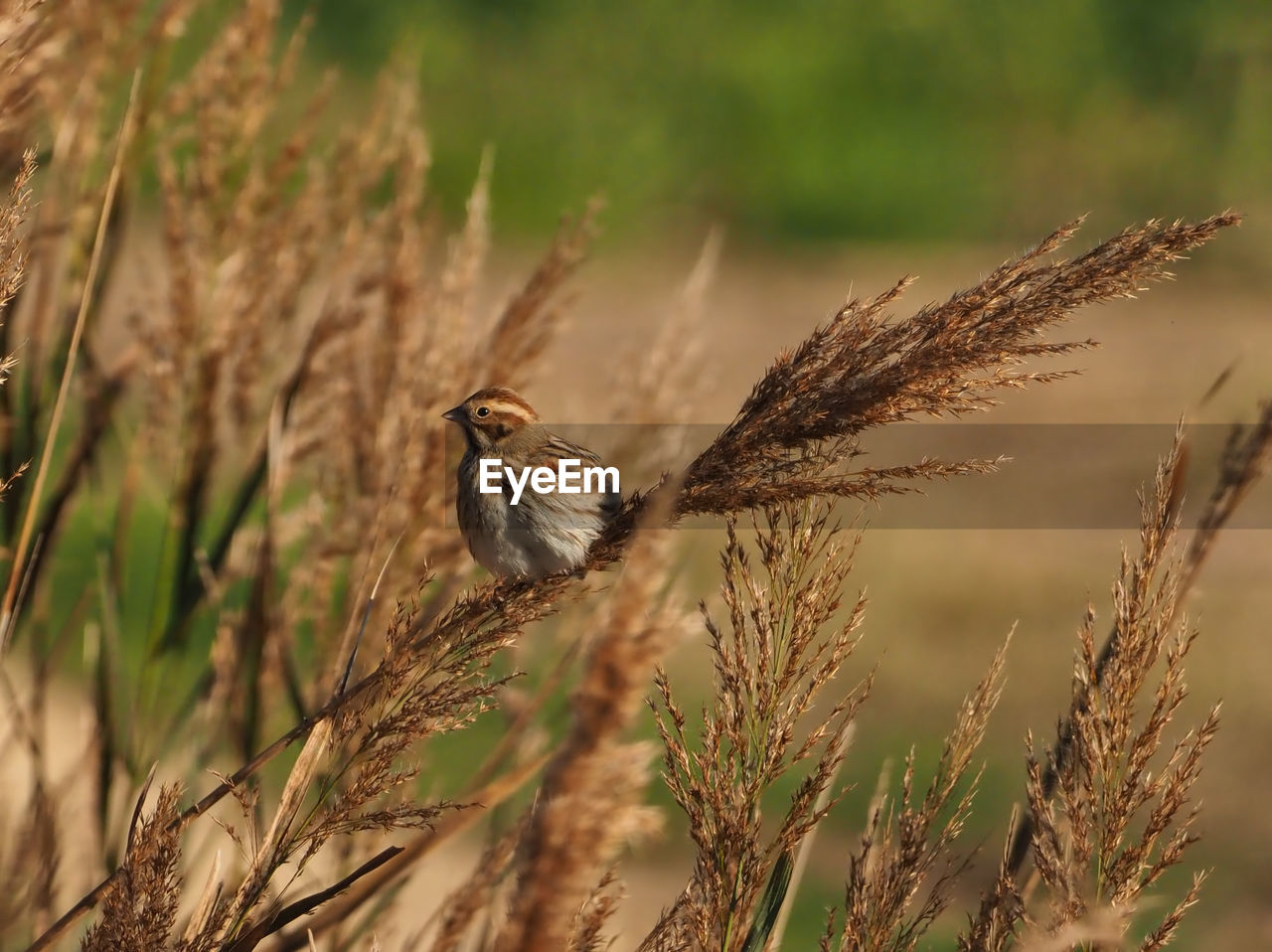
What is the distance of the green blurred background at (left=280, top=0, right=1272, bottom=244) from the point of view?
9.89m

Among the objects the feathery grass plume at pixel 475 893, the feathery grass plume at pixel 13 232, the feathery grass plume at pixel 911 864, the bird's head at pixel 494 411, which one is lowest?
the feathery grass plume at pixel 475 893

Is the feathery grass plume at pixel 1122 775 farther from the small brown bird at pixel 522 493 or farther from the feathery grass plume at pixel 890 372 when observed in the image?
the small brown bird at pixel 522 493

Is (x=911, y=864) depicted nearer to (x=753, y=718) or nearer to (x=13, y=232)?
(x=753, y=718)

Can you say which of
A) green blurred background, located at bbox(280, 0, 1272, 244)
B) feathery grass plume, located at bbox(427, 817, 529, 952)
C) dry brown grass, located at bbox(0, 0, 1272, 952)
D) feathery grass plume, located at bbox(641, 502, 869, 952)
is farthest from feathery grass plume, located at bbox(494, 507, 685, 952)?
green blurred background, located at bbox(280, 0, 1272, 244)

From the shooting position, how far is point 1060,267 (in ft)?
4.44

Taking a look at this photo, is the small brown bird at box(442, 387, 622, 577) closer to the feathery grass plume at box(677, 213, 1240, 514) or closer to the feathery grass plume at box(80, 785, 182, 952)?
the feathery grass plume at box(677, 213, 1240, 514)

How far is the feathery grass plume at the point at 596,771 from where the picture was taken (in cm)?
100

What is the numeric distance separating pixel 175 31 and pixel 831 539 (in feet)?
4.40

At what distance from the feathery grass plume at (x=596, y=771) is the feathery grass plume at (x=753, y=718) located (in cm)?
30

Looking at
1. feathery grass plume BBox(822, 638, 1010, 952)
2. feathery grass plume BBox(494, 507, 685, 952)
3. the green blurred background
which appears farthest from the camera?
the green blurred background

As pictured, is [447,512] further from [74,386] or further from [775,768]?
[775,768]

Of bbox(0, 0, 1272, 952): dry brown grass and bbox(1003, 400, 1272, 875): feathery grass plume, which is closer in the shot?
bbox(0, 0, 1272, 952): dry brown grass

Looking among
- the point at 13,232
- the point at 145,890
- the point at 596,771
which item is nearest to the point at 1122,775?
the point at 596,771

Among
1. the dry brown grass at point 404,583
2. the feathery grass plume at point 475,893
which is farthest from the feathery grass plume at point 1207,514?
the feathery grass plume at point 475,893
